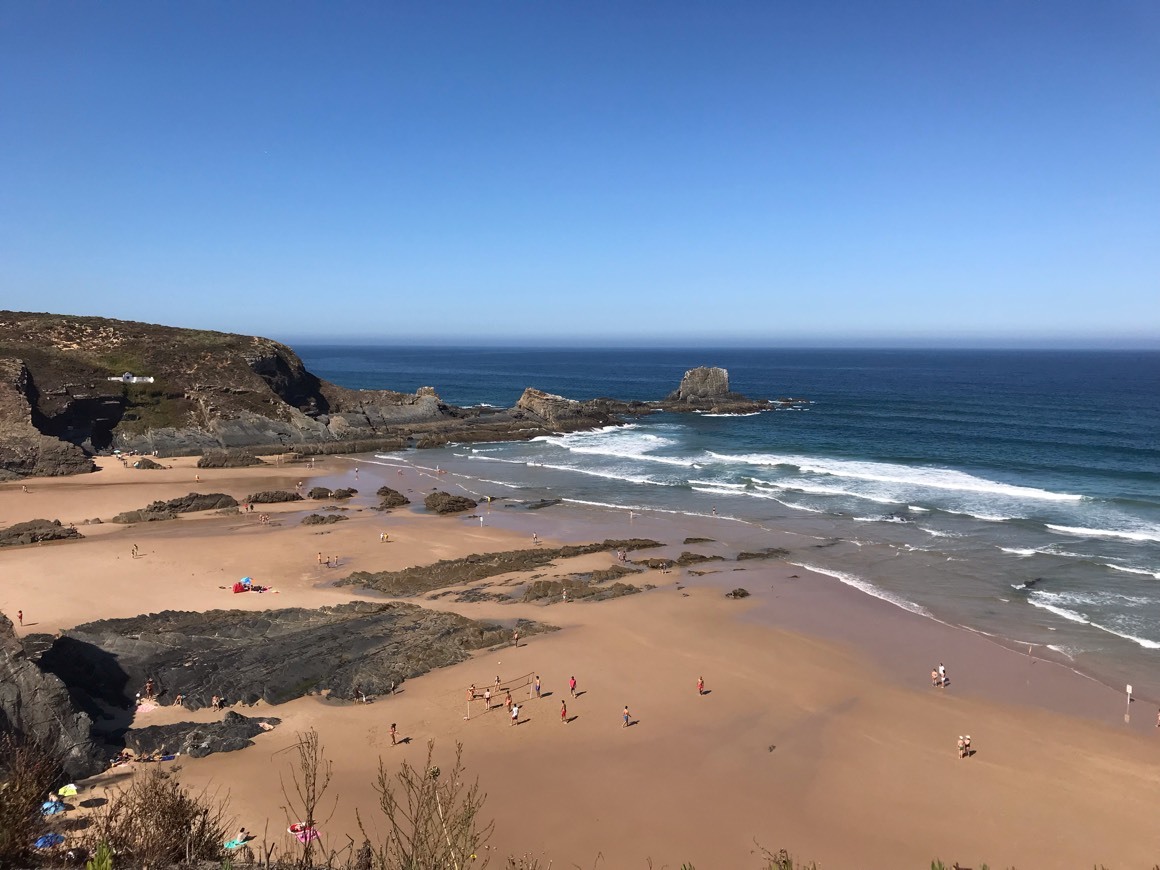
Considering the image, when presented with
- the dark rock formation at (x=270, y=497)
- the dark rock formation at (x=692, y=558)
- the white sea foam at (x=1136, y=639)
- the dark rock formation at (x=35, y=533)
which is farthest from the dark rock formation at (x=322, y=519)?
the white sea foam at (x=1136, y=639)

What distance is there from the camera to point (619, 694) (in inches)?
733

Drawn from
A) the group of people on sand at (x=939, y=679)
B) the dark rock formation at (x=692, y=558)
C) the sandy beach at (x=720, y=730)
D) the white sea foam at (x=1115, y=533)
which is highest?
the white sea foam at (x=1115, y=533)

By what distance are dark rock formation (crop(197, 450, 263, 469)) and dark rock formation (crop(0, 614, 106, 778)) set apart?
37909 millimetres

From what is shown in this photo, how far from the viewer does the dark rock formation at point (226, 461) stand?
4997cm

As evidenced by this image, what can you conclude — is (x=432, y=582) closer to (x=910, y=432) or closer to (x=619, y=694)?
(x=619, y=694)

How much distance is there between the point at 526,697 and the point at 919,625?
13528 millimetres

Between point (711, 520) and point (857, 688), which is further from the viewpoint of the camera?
point (711, 520)

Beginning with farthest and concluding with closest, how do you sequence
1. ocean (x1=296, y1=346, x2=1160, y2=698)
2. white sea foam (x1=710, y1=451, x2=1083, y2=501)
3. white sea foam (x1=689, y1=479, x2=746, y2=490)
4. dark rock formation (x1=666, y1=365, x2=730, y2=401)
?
dark rock formation (x1=666, y1=365, x2=730, y2=401) < white sea foam (x1=689, y1=479, x2=746, y2=490) < white sea foam (x1=710, y1=451, x2=1083, y2=501) < ocean (x1=296, y1=346, x2=1160, y2=698)

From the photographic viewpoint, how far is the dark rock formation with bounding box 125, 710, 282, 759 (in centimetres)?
1540

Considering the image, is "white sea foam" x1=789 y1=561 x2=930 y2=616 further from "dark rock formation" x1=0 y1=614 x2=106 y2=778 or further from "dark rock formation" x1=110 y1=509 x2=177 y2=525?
"dark rock formation" x1=110 y1=509 x2=177 y2=525

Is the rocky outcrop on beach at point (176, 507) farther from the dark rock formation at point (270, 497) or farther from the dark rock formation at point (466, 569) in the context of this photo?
the dark rock formation at point (466, 569)

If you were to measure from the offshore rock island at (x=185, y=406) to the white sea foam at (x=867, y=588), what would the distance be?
3894cm

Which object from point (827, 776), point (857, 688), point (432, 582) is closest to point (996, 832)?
point (827, 776)

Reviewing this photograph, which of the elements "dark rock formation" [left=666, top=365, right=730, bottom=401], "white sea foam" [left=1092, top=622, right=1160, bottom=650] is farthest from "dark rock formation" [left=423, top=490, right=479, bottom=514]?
"dark rock formation" [left=666, top=365, right=730, bottom=401]
